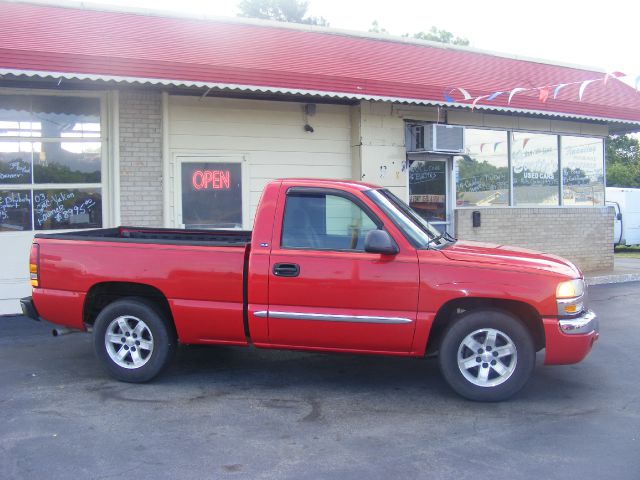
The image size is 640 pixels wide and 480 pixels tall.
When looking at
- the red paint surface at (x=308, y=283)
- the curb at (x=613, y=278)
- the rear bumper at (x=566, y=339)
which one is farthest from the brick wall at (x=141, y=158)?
the curb at (x=613, y=278)

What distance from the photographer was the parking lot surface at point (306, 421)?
4359 mm

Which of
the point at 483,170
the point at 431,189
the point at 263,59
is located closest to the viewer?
the point at 263,59

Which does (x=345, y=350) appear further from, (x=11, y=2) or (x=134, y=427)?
(x=11, y=2)

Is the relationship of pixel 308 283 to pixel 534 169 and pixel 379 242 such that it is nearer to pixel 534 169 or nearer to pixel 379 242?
pixel 379 242

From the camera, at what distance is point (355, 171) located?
1167cm

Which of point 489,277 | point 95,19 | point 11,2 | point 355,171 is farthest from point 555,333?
point 11,2

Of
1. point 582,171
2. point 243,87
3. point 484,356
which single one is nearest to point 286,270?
point 484,356

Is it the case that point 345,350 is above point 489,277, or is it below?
below

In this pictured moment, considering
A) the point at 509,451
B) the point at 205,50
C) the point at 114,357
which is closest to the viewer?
the point at 509,451

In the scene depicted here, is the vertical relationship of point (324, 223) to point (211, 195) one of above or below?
below

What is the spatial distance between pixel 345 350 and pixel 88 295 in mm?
2468

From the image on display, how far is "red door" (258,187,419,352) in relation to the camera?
5.65 meters

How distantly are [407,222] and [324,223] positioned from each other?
75 centimetres

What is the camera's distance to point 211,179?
1068 centimetres
